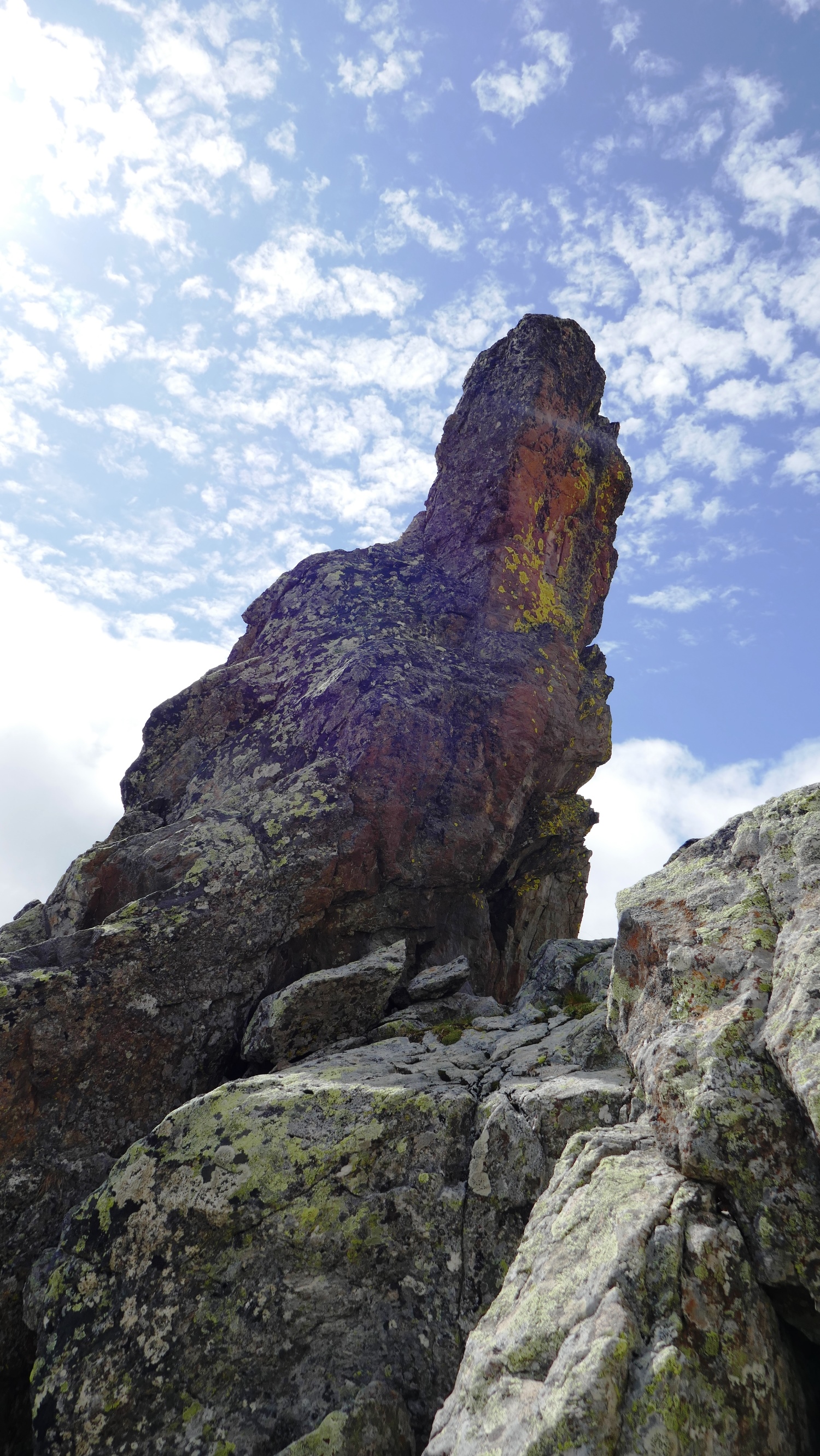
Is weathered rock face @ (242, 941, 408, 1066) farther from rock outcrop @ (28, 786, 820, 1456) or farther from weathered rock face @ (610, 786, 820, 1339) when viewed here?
weathered rock face @ (610, 786, 820, 1339)

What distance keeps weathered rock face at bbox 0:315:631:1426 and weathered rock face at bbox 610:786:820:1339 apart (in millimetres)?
8275

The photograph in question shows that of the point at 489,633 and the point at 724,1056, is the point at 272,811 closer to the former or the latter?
the point at 489,633

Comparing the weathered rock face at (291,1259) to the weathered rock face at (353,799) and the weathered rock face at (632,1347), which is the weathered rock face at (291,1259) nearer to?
the weathered rock face at (632,1347)

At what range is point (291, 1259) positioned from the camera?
30.3ft

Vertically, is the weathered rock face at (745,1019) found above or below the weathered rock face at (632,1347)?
above

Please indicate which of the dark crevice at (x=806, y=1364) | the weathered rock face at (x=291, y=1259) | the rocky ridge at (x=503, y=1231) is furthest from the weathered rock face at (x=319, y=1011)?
the dark crevice at (x=806, y=1364)

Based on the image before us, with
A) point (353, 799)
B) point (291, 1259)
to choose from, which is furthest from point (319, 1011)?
point (353, 799)

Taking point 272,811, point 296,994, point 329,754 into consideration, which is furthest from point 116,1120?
point 329,754

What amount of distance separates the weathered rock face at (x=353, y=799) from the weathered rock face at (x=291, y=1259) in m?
2.75

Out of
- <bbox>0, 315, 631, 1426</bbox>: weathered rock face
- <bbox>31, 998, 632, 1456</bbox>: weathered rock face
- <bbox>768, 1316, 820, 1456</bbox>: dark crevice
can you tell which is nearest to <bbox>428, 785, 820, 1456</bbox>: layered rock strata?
<bbox>768, 1316, 820, 1456</bbox>: dark crevice

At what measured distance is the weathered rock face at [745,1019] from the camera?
6301 mm

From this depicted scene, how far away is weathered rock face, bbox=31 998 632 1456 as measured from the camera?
8.21m

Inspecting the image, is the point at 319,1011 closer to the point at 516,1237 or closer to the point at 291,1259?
the point at 291,1259

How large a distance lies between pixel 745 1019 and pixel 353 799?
11.6 metres
